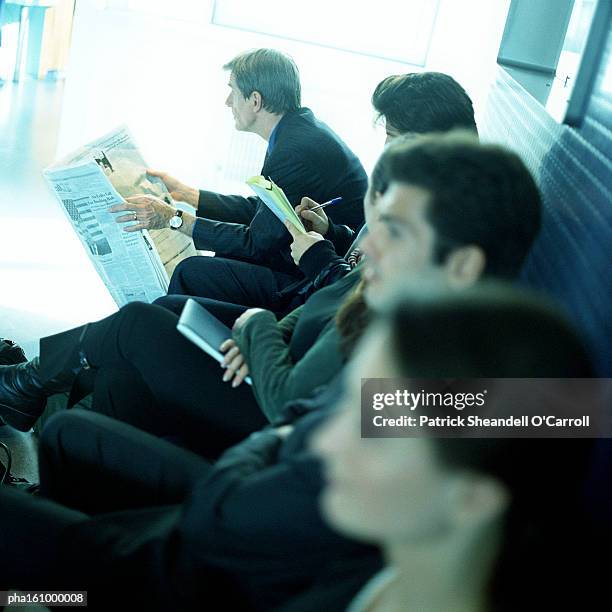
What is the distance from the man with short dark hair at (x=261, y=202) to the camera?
8.98 ft

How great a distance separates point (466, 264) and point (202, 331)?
776 mm

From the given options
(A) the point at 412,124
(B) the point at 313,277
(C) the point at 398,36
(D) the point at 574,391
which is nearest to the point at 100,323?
(B) the point at 313,277

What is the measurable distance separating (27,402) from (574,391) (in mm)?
1800

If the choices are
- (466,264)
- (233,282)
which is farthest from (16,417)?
(466,264)

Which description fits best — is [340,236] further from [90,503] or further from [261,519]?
[261,519]

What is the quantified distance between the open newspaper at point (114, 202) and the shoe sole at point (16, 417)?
24.7 inches

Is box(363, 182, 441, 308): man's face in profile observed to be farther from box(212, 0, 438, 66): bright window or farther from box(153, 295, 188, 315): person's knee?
box(212, 0, 438, 66): bright window

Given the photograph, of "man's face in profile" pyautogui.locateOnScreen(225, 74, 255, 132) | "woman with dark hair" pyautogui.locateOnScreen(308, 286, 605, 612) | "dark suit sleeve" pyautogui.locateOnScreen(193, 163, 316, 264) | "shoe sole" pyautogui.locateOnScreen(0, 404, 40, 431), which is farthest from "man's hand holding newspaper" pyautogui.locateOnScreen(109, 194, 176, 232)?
"woman with dark hair" pyautogui.locateOnScreen(308, 286, 605, 612)

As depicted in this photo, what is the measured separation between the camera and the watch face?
2.82 metres

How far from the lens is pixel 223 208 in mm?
3143

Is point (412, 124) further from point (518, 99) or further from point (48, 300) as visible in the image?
point (48, 300)

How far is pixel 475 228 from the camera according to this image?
4.21 feet

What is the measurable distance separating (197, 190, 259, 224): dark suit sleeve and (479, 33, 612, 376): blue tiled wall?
1234 millimetres

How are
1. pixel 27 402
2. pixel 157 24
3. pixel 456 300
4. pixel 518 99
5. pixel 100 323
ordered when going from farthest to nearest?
1. pixel 157 24
2. pixel 518 99
3. pixel 27 402
4. pixel 100 323
5. pixel 456 300
